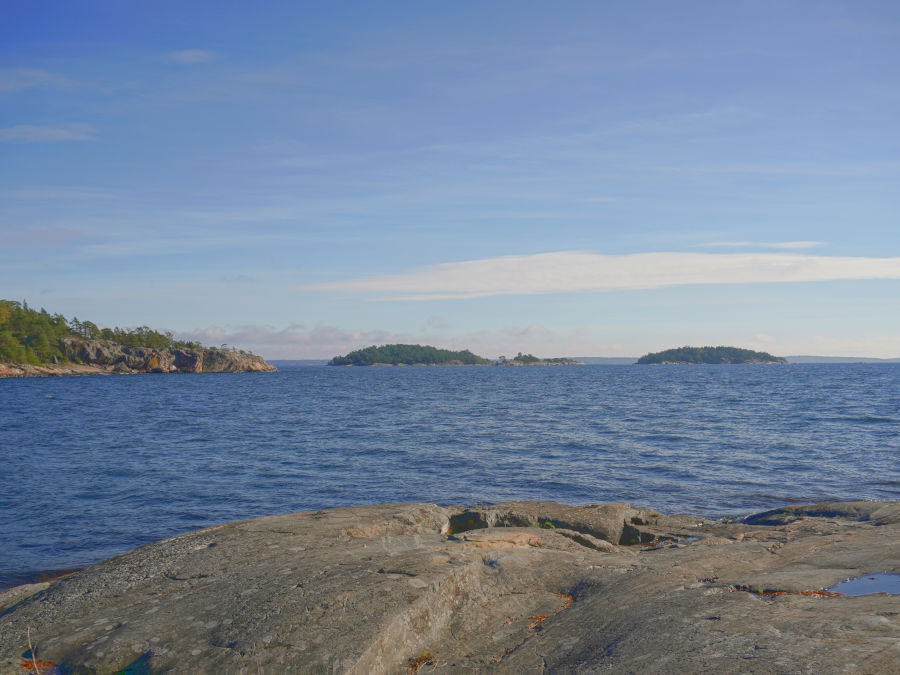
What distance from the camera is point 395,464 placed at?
29.4 metres

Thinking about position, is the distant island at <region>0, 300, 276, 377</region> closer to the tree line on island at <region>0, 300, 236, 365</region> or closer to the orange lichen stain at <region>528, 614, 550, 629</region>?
the tree line on island at <region>0, 300, 236, 365</region>

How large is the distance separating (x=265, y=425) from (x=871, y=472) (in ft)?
128

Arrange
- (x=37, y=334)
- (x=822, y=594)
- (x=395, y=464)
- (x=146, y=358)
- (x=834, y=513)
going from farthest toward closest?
(x=146, y=358)
(x=37, y=334)
(x=395, y=464)
(x=834, y=513)
(x=822, y=594)

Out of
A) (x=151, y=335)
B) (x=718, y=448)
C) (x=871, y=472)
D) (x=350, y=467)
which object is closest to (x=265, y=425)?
(x=350, y=467)

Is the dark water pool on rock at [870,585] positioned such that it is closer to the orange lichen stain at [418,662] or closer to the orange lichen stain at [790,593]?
the orange lichen stain at [790,593]

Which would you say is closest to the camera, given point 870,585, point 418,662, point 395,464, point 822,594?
point 418,662

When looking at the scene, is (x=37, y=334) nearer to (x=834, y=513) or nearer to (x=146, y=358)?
(x=146, y=358)

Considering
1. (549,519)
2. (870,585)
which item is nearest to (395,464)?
(549,519)

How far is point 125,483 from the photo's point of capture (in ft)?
82.9

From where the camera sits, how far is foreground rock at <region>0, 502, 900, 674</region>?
22.2 ft

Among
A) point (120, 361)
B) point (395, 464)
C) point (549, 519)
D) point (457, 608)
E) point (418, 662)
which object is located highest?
point (120, 361)

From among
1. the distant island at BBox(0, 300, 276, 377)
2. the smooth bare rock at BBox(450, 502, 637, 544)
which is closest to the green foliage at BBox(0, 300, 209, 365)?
the distant island at BBox(0, 300, 276, 377)

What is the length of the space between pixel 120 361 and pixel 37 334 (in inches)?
831

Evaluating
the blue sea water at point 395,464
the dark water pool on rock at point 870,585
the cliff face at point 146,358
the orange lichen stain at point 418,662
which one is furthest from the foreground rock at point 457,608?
the cliff face at point 146,358
